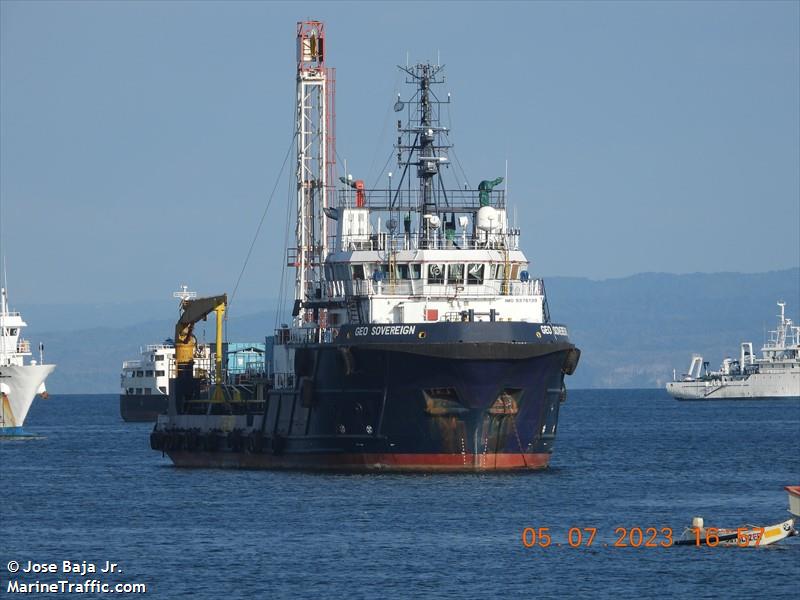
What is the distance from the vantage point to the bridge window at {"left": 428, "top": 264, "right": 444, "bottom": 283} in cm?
6419

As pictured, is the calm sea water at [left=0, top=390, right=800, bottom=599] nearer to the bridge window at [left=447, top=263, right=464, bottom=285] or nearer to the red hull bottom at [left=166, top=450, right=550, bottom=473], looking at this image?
the red hull bottom at [left=166, top=450, right=550, bottom=473]

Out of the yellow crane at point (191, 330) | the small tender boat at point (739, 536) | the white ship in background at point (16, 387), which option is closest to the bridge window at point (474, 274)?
the yellow crane at point (191, 330)

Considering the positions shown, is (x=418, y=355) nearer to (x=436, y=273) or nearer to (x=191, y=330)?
(x=436, y=273)

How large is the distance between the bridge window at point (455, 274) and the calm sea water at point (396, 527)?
6.96 meters

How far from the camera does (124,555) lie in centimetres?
4719

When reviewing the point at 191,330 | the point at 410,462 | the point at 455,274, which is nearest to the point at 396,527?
the point at 410,462

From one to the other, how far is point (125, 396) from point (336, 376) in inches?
4032

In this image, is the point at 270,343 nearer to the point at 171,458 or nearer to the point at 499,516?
the point at 171,458

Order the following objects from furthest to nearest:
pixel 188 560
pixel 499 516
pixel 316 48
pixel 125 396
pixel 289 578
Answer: pixel 125 396
pixel 316 48
pixel 499 516
pixel 188 560
pixel 289 578

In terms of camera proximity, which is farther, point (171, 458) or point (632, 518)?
point (171, 458)

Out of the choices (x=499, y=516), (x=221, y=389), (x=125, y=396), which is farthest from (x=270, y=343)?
(x=125, y=396)

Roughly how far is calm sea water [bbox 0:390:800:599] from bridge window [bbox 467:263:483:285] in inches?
271

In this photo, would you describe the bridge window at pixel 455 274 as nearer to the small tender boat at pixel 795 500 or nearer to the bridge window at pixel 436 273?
the bridge window at pixel 436 273
